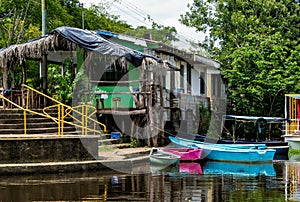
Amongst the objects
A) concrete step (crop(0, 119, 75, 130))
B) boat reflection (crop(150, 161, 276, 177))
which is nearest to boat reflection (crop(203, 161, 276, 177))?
boat reflection (crop(150, 161, 276, 177))

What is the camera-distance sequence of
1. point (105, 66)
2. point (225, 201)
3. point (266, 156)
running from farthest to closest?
point (105, 66)
point (266, 156)
point (225, 201)

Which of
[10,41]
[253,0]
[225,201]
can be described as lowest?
[225,201]

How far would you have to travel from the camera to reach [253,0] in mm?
35500

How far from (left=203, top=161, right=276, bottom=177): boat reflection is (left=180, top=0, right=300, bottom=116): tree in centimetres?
1106

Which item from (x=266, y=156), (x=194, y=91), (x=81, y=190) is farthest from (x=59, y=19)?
(x=81, y=190)

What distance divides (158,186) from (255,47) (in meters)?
21.3

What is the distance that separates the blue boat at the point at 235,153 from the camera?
2088cm

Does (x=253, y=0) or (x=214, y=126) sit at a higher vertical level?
(x=253, y=0)

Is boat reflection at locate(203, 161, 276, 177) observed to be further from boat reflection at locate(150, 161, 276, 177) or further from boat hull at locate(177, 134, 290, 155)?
boat hull at locate(177, 134, 290, 155)

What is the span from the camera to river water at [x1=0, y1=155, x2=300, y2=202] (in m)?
11.5

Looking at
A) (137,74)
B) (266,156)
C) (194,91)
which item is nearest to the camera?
(266,156)

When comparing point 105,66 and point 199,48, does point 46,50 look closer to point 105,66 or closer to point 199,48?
point 105,66

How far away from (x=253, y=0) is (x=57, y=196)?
27.3m

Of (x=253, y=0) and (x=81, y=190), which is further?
(x=253, y=0)
